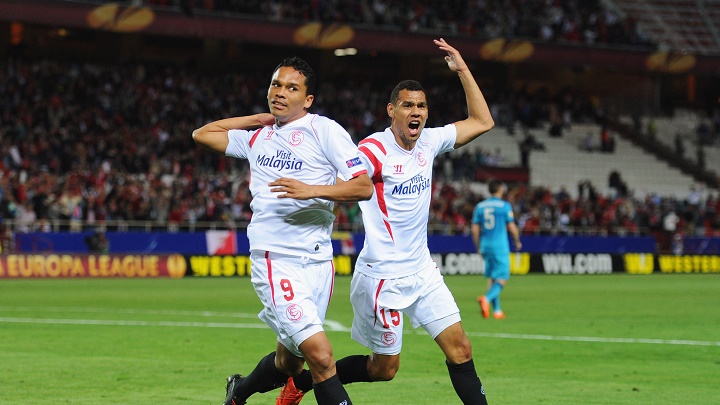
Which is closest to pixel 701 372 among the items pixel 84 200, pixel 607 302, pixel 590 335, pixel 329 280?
pixel 590 335

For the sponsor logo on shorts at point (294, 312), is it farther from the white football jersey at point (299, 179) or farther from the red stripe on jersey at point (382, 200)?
the red stripe on jersey at point (382, 200)

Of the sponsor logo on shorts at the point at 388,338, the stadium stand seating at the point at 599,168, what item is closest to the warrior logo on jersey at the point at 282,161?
the sponsor logo on shorts at the point at 388,338

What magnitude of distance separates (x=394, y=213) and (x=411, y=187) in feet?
0.73

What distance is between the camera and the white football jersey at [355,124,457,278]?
781 cm

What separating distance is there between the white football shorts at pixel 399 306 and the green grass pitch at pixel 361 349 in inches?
63.0

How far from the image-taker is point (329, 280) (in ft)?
24.2

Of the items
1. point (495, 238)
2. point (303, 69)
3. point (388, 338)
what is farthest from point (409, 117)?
point (495, 238)

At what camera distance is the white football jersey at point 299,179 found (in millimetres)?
7211

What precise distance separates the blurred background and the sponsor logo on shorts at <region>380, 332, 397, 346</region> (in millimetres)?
23439

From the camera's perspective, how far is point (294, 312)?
7.04m

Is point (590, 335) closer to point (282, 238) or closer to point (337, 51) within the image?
→ point (282, 238)

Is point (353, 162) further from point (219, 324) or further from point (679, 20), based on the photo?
point (679, 20)

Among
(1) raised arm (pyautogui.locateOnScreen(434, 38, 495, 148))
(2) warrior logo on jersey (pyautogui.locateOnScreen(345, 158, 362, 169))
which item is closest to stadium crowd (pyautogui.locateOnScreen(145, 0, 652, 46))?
(1) raised arm (pyautogui.locateOnScreen(434, 38, 495, 148))

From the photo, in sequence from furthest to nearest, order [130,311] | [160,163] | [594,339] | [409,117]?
[160,163]
[130,311]
[594,339]
[409,117]
